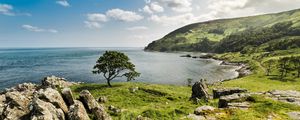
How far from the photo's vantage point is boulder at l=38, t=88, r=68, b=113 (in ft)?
80.3

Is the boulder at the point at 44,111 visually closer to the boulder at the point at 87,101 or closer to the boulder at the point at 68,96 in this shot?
the boulder at the point at 68,96

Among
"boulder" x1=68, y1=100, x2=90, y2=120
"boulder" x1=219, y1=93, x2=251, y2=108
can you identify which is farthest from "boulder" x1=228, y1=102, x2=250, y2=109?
"boulder" x1=68, y1=100, x2=90, y2=120

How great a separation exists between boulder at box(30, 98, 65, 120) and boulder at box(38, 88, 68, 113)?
1118 mm

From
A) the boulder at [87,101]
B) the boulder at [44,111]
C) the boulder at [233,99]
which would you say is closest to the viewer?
the boulder at [44,111]

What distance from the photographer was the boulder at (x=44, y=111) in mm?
21625

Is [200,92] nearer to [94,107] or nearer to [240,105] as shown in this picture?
[240,105]

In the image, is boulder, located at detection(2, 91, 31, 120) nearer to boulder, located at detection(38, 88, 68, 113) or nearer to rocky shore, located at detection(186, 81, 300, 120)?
boulder, located at detection(38, 88, 68, 113)

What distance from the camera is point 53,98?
973 inches

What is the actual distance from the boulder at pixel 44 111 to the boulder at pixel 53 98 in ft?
3.67

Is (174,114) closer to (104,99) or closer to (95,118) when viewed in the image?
(95,118)

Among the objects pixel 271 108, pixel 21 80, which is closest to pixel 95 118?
pixel 271 108

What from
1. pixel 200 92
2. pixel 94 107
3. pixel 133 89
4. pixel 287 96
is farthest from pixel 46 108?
pixel 133 89

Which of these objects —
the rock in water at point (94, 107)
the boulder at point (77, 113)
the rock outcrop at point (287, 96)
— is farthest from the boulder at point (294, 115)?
the boulder at point (77, 113)

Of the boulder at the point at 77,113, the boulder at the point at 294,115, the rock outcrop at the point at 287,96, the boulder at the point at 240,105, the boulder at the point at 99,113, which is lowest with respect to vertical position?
the boulder at the point at 294,115
